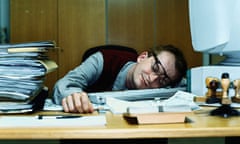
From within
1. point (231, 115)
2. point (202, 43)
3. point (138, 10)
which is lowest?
point (231, 115)

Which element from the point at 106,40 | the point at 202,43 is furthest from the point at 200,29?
the point at 106,40

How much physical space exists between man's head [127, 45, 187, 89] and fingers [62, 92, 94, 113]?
0.56 metres

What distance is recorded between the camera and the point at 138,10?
164 inches

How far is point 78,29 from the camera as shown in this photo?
13.4 feet

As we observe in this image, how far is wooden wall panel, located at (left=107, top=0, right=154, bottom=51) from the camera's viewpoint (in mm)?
4145

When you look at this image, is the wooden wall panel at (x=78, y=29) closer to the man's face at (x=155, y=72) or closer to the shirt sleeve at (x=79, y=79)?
the shirt sleeve at (x=79, y=79)

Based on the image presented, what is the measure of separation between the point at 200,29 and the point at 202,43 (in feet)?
0.15

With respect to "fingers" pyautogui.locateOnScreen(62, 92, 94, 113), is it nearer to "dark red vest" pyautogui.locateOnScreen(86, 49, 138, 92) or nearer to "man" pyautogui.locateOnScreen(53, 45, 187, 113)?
"man" pyautogui.locateOnScreen(53, 45, 187, 113)

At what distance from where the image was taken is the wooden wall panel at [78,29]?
160 inches

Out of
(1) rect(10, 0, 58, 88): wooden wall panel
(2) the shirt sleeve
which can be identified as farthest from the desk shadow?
(1) rect(10, 0, 58, 88): wooden wall panel

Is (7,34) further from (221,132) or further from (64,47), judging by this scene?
(221,132)

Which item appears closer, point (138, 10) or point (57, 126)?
point (57, 126)

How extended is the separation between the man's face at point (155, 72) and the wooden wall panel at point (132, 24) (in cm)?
255

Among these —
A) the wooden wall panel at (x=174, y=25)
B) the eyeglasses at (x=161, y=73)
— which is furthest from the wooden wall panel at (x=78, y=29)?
the eyeglasses at (x=161, y=73)
